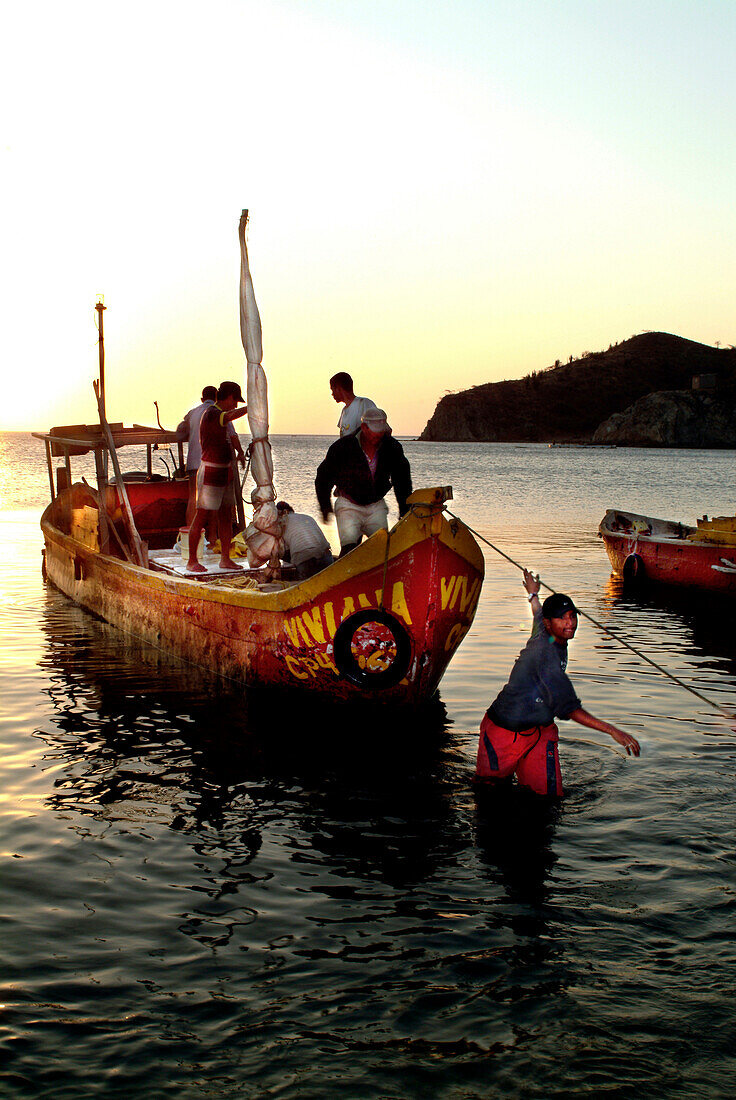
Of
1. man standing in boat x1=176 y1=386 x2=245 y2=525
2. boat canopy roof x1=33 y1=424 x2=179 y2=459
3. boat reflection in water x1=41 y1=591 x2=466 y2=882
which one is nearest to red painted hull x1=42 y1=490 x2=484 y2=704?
boat reflection in water x1=41 y1=591 x2=466 y2=882

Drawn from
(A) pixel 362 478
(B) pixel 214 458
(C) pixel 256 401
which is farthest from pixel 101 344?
(A) pixel 362 478

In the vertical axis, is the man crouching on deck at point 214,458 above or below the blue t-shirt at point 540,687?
above

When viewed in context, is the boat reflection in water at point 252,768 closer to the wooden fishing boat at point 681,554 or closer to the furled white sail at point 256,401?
the furled white sail at point 256,401

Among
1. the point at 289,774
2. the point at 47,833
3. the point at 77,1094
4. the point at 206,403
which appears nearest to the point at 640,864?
the point at 289,774

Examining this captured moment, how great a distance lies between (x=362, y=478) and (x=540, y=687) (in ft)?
10.5

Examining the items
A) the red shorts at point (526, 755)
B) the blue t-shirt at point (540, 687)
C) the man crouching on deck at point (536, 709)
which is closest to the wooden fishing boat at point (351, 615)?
the man crouching on deck at point (536, 709)

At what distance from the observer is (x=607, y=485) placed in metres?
59.8

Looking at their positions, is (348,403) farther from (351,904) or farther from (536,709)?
(351,904)

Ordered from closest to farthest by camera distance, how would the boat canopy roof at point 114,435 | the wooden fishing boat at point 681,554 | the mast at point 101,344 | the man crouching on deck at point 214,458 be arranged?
the man crouching on deck at point 214,458
the mast at point 101,344
the boat canopy roof at point 114,435
the wooden fishing boat at point 681,554

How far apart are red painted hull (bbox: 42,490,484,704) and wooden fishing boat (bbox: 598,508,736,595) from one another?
9411mm

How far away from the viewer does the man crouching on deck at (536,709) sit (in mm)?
6180

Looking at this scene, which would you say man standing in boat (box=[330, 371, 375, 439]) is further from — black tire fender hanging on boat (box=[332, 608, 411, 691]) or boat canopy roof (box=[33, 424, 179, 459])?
boat canopy roof (box=[33, 424, 179, 459])

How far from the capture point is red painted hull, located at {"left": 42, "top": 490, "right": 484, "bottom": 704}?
798cm

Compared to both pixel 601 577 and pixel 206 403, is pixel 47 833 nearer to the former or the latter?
pixel 206 403
